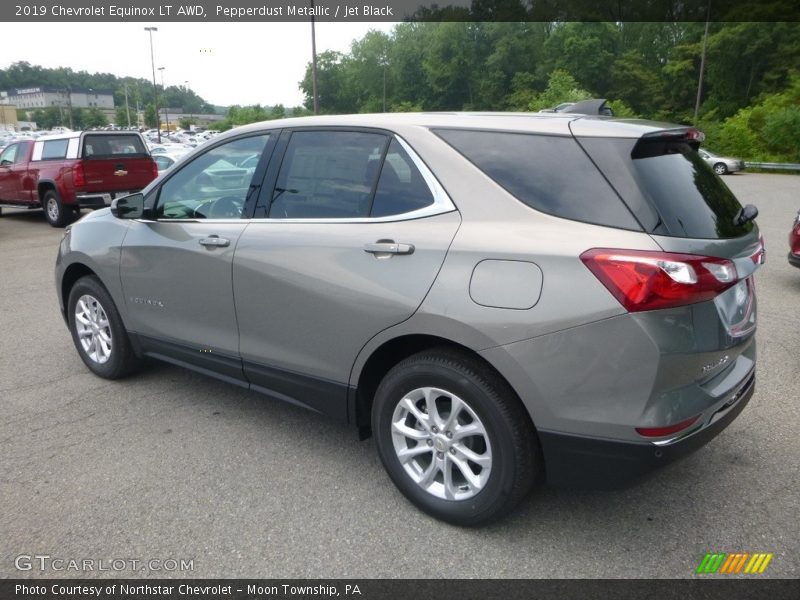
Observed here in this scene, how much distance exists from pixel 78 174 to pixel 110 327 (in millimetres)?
9630

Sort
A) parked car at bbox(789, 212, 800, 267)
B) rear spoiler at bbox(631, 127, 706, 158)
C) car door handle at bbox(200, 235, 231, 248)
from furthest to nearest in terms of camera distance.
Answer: parked car at bbox(789, 212, 800, 267) < car door handle at bbox(200, 235, 231, 248) < rear spoiler at bbox(631, 127, 706, 158)

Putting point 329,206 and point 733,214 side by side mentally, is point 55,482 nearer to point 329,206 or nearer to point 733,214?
point 329,206

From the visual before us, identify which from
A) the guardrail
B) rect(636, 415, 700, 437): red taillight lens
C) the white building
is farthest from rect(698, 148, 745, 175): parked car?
the white building

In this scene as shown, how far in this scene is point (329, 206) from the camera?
316 cm

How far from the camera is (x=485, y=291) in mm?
2492

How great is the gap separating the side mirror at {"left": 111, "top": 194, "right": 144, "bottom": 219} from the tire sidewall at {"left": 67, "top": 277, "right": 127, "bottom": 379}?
0.61 metres

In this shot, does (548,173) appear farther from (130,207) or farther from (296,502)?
(130,207)

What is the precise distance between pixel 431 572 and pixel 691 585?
0.98 metres

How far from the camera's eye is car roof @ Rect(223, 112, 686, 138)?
257 centimetres

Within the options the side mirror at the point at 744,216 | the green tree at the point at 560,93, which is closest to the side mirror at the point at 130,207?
the side mirror at the point at 744,216

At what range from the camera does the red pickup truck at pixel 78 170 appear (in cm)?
1267

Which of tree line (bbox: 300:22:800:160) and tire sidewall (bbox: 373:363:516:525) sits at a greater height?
tree line (bbox: 300:22:800:160)

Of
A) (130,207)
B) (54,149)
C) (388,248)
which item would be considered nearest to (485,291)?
(388,248)

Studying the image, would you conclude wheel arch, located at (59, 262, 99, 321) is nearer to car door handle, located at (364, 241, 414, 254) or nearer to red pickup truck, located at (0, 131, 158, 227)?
car door handle, located at (364, 241, 414, 254)
